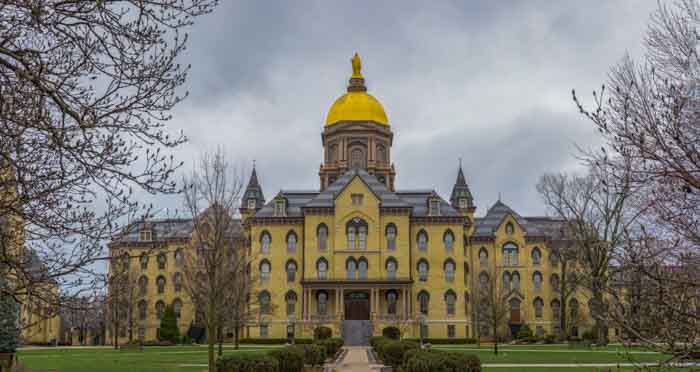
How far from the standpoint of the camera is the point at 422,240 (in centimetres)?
6681

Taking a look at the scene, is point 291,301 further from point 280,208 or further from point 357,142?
point 357,142

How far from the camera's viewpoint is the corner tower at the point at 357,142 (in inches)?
3002

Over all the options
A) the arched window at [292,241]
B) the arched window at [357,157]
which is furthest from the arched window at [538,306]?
the arched window at [292,241]

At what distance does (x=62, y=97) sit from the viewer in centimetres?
1048

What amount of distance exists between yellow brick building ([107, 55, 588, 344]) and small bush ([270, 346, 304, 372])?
118 feet

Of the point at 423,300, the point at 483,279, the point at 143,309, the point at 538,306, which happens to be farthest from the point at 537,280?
the point at 143,309

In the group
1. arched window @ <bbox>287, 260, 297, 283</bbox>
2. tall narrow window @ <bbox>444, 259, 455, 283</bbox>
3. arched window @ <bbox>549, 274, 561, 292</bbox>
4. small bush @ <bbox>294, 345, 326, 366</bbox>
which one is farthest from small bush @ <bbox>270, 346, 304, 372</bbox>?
arched window @ <bbox>549, 274, 561, 292</bbox>

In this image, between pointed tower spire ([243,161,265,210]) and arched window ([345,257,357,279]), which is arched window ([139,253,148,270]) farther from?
arched window ([345,257,357,279])

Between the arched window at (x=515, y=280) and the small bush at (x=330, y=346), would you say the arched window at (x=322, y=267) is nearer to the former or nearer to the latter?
the arched window at (x=515, y=280)

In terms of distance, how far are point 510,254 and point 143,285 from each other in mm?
36071

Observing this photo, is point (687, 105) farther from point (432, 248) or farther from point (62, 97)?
point (432, 248)

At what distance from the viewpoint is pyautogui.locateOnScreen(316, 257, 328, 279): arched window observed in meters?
65.2

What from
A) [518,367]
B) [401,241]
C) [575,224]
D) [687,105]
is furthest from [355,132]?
[687,105]

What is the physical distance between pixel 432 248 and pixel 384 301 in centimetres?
658
